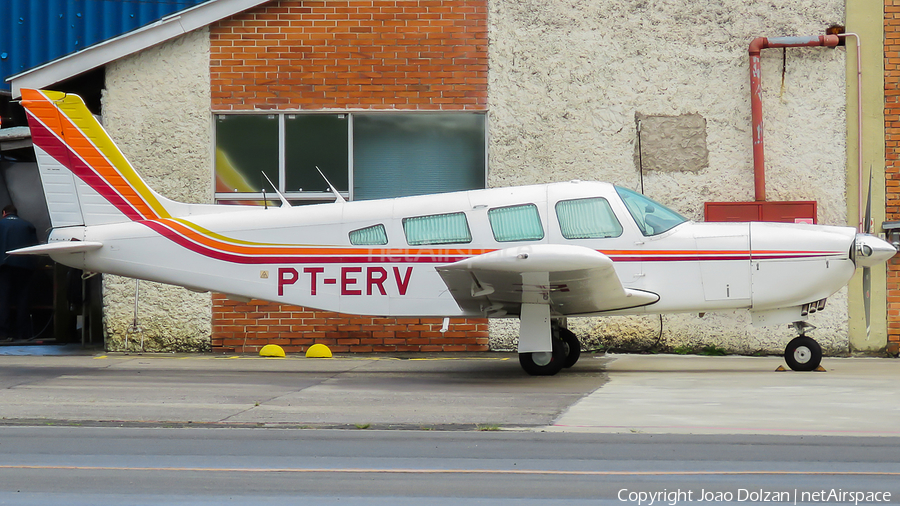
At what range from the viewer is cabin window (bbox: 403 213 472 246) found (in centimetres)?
964

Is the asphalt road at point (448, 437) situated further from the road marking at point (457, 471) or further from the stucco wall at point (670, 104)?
the stucco wall at point (670, 104)

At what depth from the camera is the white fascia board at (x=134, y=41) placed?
1252cm

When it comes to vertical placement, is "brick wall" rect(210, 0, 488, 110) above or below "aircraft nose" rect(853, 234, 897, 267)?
above

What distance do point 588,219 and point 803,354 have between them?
2722mm

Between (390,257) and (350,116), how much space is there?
3.74 meters

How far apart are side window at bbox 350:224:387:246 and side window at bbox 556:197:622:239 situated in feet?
6.19

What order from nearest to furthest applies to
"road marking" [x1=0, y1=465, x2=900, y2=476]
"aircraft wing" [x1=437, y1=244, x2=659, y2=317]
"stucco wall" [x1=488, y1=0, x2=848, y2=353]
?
"road marking" [x1=0, y1=465, x2=900, y2=476] → "aircraft wing" [x1=437, y1=244, x2=659, y2=317] → "stucco wall" [x1=488, y1=0, x2=848, y2=353]

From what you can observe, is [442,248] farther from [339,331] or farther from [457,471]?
[457,471]

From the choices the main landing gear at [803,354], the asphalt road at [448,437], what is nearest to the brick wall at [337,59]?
the asphalt road at [448,437]

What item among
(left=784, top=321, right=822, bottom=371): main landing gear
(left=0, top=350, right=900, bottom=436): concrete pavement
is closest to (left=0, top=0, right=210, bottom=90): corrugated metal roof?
(left=0, top=350, right=900, bottom=436): concrete pavement

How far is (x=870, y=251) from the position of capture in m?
9.22

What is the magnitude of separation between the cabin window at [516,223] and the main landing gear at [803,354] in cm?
296

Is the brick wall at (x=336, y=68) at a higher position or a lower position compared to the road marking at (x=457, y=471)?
higher

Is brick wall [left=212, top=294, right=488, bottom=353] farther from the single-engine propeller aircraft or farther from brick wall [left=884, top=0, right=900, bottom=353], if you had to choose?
brick wall [left=884, top=0, right=900, bottom=353]
